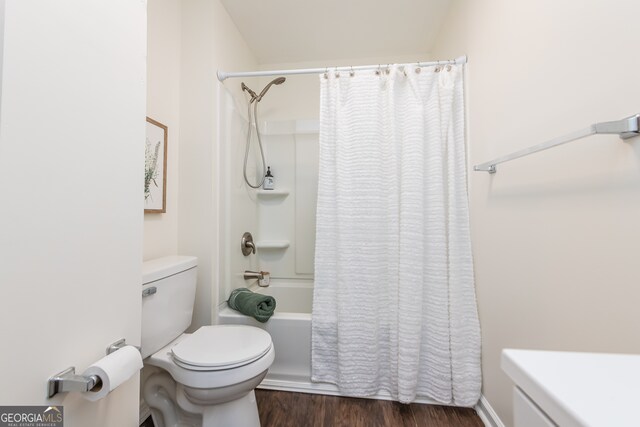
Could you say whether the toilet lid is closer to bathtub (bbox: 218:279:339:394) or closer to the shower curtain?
bathtub (bbox: 218:279:339:394)

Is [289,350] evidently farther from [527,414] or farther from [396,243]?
[527,414]

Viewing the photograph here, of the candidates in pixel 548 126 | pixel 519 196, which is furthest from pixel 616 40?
pixel 519 196

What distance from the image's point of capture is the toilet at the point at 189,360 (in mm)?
975

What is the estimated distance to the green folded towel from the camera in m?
1.43

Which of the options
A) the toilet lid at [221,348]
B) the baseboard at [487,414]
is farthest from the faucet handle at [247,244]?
the baseboard at [487,414]

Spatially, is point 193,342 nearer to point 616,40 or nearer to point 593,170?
A: point 593,170

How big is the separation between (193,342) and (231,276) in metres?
0.57

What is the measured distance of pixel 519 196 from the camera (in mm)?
995

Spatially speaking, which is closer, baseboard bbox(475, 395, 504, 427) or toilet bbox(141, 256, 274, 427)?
toilet bbox(141, 256, 274, 427)

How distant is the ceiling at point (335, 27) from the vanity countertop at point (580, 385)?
200 centimetres

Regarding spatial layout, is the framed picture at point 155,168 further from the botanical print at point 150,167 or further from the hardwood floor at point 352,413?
the hardwood floor at point 352,413

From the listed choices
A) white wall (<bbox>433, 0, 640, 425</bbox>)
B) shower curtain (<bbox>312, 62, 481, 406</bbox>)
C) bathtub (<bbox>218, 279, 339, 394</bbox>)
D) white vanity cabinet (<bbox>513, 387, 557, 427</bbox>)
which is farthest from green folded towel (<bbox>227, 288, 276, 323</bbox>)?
white vanity cabinet (<bbox>513, 387, 557, 427</bbox>)

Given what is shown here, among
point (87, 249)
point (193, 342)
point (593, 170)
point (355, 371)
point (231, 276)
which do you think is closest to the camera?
point (87, 249)

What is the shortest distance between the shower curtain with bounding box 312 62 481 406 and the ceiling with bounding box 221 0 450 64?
0.60m
